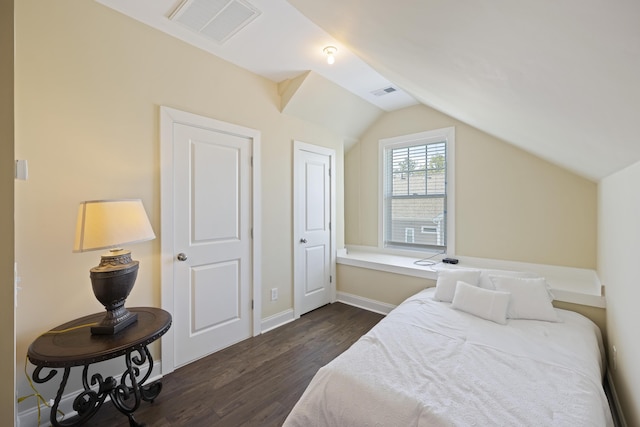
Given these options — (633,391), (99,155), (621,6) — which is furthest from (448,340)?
(99,155)

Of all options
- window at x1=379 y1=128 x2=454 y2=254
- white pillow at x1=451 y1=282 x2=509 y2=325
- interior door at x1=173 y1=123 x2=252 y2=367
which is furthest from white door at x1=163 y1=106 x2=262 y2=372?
window at x1=379 y1=128 x2=454 y2=254

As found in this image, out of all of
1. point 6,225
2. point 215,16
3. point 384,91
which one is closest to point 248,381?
point 6,225

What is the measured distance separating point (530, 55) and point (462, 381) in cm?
141

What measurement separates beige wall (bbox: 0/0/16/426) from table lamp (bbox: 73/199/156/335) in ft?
1.42

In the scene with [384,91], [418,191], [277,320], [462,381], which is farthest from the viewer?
[418,191]

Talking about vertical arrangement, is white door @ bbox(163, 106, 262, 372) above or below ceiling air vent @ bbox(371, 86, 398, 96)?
below

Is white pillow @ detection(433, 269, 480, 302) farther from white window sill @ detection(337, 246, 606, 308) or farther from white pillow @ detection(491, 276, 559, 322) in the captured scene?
white window sill @ detection(337, 246, 606, 308)

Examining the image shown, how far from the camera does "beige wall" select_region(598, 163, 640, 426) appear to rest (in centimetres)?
126

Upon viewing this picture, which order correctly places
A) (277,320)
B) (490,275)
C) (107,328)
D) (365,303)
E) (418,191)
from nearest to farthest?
(107,328)
(490,275)
(277,320)
(365,303)
(418,191)

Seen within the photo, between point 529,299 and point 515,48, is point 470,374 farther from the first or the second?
point 515,48

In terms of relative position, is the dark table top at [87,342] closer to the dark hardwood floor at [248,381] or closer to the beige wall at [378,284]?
the dark hardwood floor at [248,381]

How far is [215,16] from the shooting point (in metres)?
1.97

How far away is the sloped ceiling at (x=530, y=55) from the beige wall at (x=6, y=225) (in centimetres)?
134

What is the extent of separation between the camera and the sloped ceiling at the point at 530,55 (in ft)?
1.85
